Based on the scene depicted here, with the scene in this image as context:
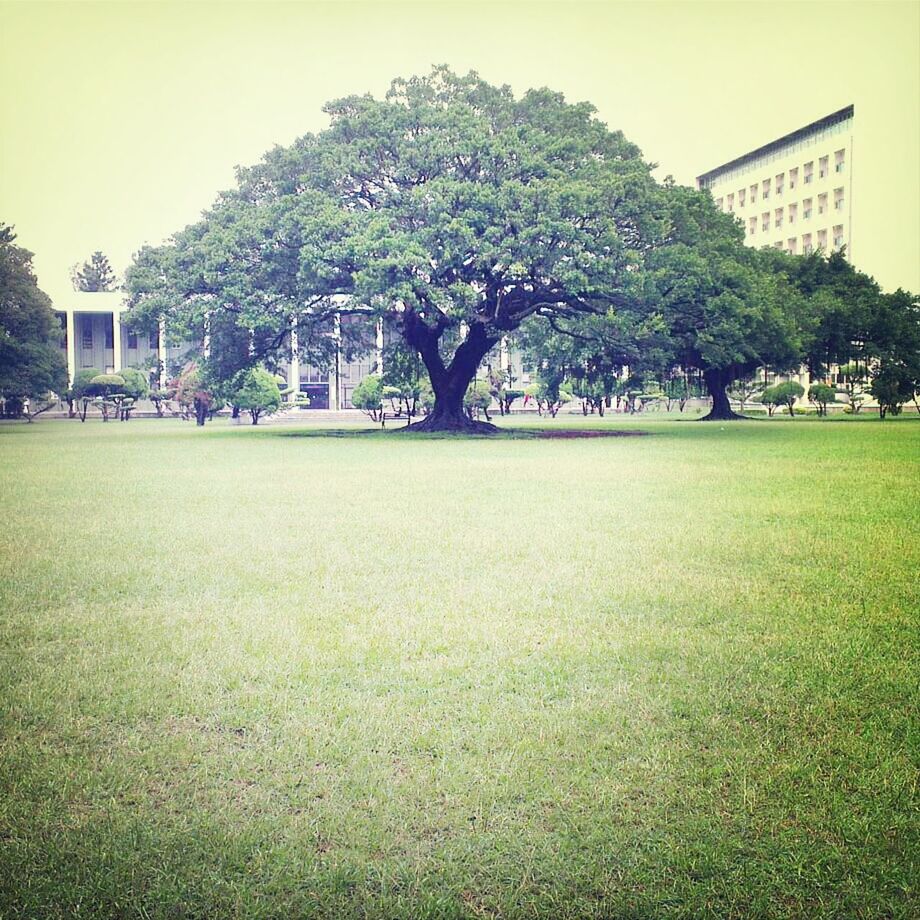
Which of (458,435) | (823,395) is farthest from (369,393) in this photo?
(823,395)

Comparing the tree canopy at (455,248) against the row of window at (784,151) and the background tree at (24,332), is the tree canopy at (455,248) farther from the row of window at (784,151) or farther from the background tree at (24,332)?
the row of window at (784,151)

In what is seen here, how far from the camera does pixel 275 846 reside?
1.30 m

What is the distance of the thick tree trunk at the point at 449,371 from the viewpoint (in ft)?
49.7

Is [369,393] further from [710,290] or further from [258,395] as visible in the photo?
[710,290]

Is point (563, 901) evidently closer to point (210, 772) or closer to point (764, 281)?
point (210, 772)

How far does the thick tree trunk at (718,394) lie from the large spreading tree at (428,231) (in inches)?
307

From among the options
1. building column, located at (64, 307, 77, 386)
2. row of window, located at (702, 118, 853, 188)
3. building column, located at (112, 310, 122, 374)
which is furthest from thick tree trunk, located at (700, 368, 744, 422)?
building column, located at (64, 307, 77, 386)

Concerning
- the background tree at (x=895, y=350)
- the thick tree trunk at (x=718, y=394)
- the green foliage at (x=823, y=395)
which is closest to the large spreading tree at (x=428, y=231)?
the thick tree trunk at (x=718, y=394)

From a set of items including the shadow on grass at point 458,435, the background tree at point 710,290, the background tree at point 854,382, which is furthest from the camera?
the background tree at point 854,382

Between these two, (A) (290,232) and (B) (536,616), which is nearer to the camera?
(B) (536,616)

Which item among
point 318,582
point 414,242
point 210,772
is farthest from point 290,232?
point 210,772

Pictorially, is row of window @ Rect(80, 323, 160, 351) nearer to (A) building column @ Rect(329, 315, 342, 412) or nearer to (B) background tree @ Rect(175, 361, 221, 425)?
(A) building column @ Rect(329, 315, 342, 412)

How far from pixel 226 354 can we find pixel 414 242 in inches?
170

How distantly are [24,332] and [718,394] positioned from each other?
16.0 m
